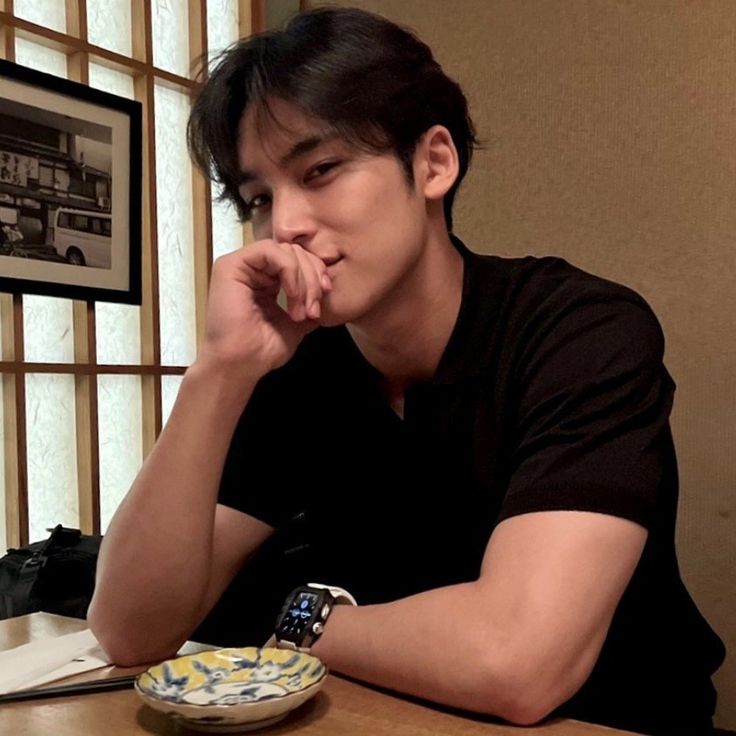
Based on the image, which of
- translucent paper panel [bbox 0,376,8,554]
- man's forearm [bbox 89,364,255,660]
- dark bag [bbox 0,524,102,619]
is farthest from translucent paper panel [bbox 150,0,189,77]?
man's forearm [bbox 89,364,255,660]

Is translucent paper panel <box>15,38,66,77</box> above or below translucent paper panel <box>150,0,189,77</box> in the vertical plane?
below

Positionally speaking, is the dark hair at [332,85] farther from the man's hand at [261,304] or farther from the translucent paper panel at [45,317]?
the translucent paper panel at [45,317]

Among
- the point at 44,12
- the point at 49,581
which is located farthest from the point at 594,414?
the point at 44,12

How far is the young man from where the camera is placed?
0.88 metres

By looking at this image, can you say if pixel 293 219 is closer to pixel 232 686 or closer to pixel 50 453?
pixel 232 686

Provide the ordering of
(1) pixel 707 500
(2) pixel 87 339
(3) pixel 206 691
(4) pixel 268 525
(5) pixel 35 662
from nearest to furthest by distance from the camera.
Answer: (3) pixel 206 691 → (5) pixel 35 662 → (4) pixel 268 525 → (1) pixel 707 500 → (2) pixel 87 339

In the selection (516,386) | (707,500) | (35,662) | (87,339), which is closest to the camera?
(35,662)

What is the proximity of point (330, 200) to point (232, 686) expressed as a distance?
0.58m

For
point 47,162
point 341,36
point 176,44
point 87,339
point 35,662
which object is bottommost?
point 35,662

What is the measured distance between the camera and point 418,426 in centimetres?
119

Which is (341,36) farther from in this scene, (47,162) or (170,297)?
(170,297)

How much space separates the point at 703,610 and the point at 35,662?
1.53 m

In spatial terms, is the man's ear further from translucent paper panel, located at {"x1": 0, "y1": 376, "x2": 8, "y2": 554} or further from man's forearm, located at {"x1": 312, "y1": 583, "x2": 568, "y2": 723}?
translucent paper panel, located at {"x1": 0, "y1": 376, "x2": 8, "y2": 554}

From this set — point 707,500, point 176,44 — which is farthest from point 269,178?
point 176,44
